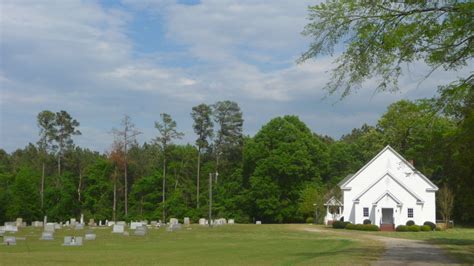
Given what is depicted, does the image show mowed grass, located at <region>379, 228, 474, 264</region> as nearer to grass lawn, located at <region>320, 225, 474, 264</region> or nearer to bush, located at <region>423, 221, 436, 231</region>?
grass lawn, located at <region>320, 225, 474, 264</region>

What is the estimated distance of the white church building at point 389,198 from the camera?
61594 millimetres

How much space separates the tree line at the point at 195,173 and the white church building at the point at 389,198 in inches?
150

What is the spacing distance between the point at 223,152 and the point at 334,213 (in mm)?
24437

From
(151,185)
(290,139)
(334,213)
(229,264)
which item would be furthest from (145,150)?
(229,264)

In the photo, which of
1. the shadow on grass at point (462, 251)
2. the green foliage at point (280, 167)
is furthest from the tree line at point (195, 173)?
the shadow on grass at point (462, 251)

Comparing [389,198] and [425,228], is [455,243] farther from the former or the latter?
[389,198]

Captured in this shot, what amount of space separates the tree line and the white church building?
3.80m

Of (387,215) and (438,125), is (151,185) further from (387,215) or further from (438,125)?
(438,125)

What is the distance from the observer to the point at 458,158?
21.6 meters

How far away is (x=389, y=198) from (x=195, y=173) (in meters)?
30.9

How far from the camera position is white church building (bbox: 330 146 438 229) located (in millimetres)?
61594

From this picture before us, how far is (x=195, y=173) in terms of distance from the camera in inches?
3346

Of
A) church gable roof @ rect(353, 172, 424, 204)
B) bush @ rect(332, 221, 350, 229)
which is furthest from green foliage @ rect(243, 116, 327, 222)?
bush @ rect(332, 221, 350, 229)

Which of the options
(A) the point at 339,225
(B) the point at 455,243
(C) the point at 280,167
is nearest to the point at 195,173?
(C) the point at 280,167
